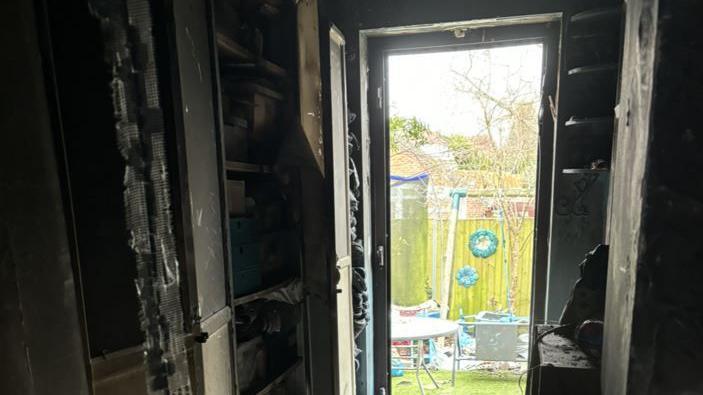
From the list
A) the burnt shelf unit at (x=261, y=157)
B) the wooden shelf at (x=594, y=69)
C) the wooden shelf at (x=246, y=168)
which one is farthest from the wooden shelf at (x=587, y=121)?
the wooden shelf at (x=246, y=168)

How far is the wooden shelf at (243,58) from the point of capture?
1107 mm

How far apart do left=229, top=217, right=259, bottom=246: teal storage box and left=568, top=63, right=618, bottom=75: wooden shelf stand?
4.74ft

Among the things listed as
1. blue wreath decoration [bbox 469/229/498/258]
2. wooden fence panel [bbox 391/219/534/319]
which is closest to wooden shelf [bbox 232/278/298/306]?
wooden fence panel [bbox 391/219/534/319]

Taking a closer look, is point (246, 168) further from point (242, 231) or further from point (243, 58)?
point (243, 58)

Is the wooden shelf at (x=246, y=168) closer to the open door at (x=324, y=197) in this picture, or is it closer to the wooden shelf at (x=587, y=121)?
the open door at (x=324, y=197)

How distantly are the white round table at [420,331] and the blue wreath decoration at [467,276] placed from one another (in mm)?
285

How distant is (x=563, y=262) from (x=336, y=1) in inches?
67.2

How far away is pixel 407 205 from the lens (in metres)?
2.21

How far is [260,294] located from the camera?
4.26 ft

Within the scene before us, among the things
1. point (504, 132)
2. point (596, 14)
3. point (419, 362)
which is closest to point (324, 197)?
point (504, 132)

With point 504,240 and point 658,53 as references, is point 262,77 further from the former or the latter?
point 504,240

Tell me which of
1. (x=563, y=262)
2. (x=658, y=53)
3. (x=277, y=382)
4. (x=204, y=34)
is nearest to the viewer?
(x=658, y=53)

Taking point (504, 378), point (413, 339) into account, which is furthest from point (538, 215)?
point (504, 378)

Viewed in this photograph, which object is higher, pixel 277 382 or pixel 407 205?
pixel 407 205
